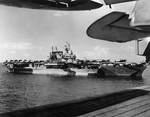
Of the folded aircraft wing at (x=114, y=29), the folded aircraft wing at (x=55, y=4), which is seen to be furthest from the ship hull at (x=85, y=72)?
the folded aircraft wing at (x=55, y=4)

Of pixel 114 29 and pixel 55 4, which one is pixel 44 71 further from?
pixel 55 4

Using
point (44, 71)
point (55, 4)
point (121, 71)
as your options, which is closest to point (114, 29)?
point (55, 4)

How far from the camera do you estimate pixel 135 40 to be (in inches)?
186

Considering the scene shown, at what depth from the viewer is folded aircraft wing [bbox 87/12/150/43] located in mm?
3885

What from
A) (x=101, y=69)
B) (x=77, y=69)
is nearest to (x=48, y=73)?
(x=77, y=69)

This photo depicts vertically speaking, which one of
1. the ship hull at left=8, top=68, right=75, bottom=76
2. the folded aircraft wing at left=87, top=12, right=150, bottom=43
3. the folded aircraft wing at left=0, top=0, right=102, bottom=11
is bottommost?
the ship hull at left=8, top=68, right=75, bottom=76

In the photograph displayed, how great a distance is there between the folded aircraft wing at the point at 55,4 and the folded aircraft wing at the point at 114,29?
0.54 metres

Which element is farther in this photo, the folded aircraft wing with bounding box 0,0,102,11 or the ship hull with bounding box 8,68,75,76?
the ship hull with bounding box 8,68,75,76

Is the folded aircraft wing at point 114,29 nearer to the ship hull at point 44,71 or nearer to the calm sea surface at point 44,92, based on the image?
the calm sea surface at point 44,92

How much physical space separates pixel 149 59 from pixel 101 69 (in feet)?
339

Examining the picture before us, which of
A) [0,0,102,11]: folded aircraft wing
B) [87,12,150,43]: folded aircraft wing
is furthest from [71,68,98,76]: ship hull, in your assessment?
[0,0,102,11]: folded aircraft wing

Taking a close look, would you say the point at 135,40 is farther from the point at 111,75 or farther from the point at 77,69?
the point at 77,69

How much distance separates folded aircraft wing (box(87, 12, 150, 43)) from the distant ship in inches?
4143

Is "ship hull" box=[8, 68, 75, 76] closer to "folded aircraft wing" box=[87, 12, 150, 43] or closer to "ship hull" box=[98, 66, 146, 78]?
"ship hull" box=[98, 66, 146, 78]
